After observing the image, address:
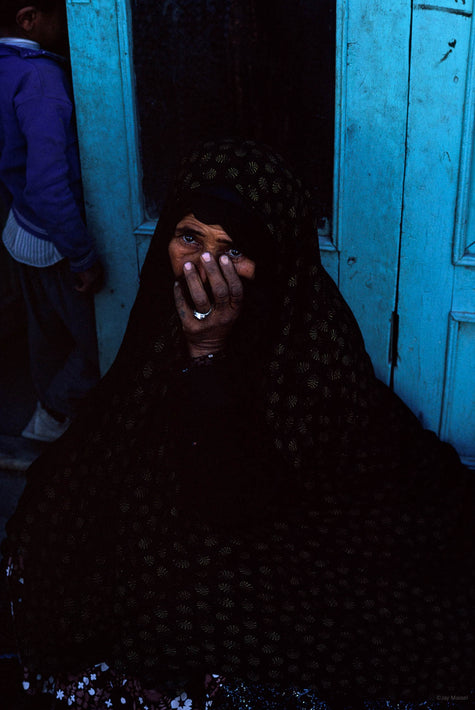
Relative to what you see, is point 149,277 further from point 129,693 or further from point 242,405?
point 129,693

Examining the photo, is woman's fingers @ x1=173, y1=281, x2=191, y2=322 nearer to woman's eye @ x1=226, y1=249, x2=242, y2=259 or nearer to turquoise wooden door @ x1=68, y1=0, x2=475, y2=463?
woman's eye @ x1=226, y1=249, x2=242, y2=259

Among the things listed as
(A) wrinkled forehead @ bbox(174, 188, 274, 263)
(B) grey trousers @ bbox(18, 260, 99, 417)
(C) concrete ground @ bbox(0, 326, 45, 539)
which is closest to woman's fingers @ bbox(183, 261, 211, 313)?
(A) wrinkled forehead @ bbox(174, 188, 274, 263)

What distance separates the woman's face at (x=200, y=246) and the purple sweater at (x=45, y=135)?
2.57 feet

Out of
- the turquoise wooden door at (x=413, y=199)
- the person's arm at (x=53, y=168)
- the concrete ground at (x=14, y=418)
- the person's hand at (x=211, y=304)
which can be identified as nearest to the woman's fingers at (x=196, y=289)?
the person's hand at (x=211, y=304)

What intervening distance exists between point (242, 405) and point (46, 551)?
2.22 ft

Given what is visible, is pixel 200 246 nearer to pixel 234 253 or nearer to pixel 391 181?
pixel 234 253

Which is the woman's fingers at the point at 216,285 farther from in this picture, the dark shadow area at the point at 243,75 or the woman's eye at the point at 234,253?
the dark shadow area at the point at 243,75

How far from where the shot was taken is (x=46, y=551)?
1935 mm

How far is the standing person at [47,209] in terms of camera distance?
2.45m

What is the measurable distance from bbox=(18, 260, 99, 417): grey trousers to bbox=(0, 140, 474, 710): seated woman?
89cm

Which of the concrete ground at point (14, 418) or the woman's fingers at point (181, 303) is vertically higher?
the woman's fingers at point (181, 303)

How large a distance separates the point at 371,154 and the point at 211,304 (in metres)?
0.81

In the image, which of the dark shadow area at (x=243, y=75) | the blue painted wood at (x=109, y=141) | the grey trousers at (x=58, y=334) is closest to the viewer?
the dark shadow area at (x=243, y=75)

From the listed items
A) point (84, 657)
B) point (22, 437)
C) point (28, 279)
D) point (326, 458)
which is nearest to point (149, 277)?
point (326, 458)
